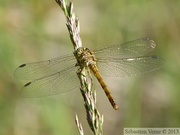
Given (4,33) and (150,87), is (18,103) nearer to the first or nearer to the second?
(4,33)

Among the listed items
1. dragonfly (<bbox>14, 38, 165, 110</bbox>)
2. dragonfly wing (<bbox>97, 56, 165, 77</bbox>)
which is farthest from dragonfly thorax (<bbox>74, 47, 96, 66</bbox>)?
dragonfly wing (<bbox>97, 56, 165, 77</bbox>)

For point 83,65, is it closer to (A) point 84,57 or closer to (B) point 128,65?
(A) point 84,57

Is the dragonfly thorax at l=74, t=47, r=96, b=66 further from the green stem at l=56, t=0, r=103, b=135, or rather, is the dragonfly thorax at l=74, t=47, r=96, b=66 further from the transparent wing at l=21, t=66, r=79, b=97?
the green stem at l=56, t=0, r=103, b=135

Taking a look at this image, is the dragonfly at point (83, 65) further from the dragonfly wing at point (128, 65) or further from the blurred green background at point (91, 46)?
the blurred green background at point (91, 46)

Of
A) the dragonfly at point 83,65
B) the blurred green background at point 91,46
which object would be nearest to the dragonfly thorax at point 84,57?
the dragonfly at point 83,65

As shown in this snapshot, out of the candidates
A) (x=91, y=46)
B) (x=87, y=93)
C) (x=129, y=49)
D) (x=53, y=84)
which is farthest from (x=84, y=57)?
(x=91, y=46)

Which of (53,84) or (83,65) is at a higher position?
(83,65)
